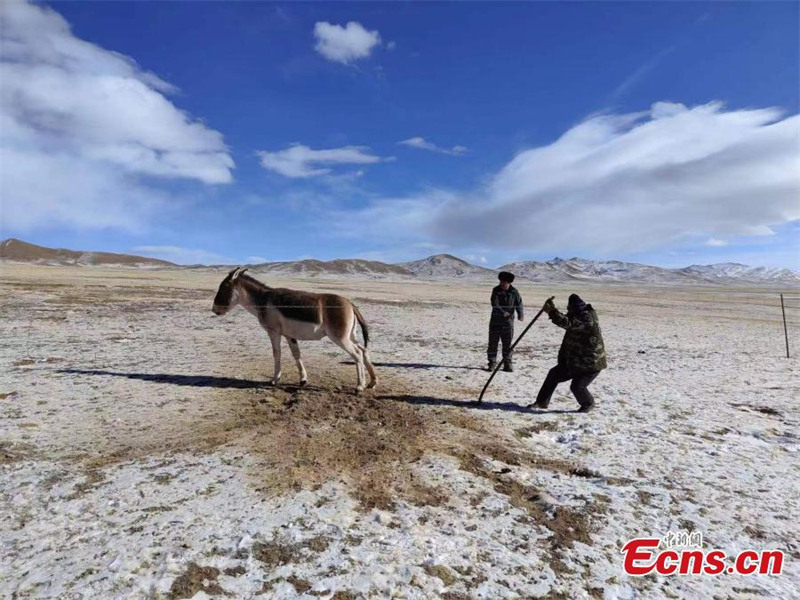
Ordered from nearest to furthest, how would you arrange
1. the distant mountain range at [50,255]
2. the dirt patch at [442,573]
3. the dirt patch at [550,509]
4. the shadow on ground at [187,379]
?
the dirt patch at [442,573]
the dirt patch at [550,509]
the shadow on ground at [187,379]
the distant mountain range at [50,255]

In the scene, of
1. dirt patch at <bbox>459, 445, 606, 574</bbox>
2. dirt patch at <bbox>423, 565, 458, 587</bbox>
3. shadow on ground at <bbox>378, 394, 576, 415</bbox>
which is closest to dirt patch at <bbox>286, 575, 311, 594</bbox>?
dirt patch at <bbox>423, 565, 458, 587</bbox>

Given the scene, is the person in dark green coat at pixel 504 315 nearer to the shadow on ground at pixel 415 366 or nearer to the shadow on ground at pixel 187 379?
the shadow on ground at pixel 415 366

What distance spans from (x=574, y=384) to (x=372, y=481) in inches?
174

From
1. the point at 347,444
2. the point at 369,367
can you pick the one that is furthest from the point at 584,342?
the point at 347,444

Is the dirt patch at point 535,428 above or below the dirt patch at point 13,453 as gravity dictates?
below

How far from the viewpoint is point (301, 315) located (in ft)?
28.6

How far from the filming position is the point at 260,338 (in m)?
14.8

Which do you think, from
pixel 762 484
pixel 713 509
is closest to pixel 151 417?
pixel 713 509

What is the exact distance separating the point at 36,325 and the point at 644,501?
18719 millimetres

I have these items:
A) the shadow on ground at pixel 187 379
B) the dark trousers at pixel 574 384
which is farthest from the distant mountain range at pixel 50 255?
the dark trousers at pixel 574 384

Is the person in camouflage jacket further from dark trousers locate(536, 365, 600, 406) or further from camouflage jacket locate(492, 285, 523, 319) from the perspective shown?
camouflage jacket locate(492, 285, 523, 319)

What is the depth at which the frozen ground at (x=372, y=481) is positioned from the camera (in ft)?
11.8

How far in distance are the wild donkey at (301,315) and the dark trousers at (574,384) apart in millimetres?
3287

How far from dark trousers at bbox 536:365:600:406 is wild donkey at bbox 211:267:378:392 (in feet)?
10.8
